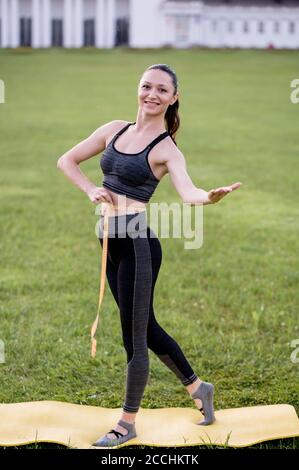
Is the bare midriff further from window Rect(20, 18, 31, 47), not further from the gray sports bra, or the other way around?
window Rect(20, 18, 31, 47)

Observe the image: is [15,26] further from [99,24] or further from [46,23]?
[99,24]

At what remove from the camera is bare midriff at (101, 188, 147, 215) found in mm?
3521

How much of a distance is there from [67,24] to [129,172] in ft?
265

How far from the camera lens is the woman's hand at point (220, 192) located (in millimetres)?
3098

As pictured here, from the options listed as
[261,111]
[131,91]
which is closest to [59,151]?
[261,111]

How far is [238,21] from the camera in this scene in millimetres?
82750

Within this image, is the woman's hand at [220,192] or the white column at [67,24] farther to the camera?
the white column at [67,24]

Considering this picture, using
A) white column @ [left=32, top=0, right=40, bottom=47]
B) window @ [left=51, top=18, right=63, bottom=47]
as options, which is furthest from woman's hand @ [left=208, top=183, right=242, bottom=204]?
window @ [left=51, top=18, right=63, bottom=47]

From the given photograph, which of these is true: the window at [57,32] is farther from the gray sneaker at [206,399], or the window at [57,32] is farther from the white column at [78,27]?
the gray sneaker at [206,399]

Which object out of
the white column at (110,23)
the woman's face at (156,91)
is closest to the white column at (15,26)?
the white column at (110,23)

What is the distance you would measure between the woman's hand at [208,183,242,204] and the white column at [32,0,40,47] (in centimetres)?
7833

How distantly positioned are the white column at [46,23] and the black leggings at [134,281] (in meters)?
78.6

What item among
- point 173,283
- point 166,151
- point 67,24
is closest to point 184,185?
point 166,151

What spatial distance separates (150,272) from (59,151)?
35.5 ft
